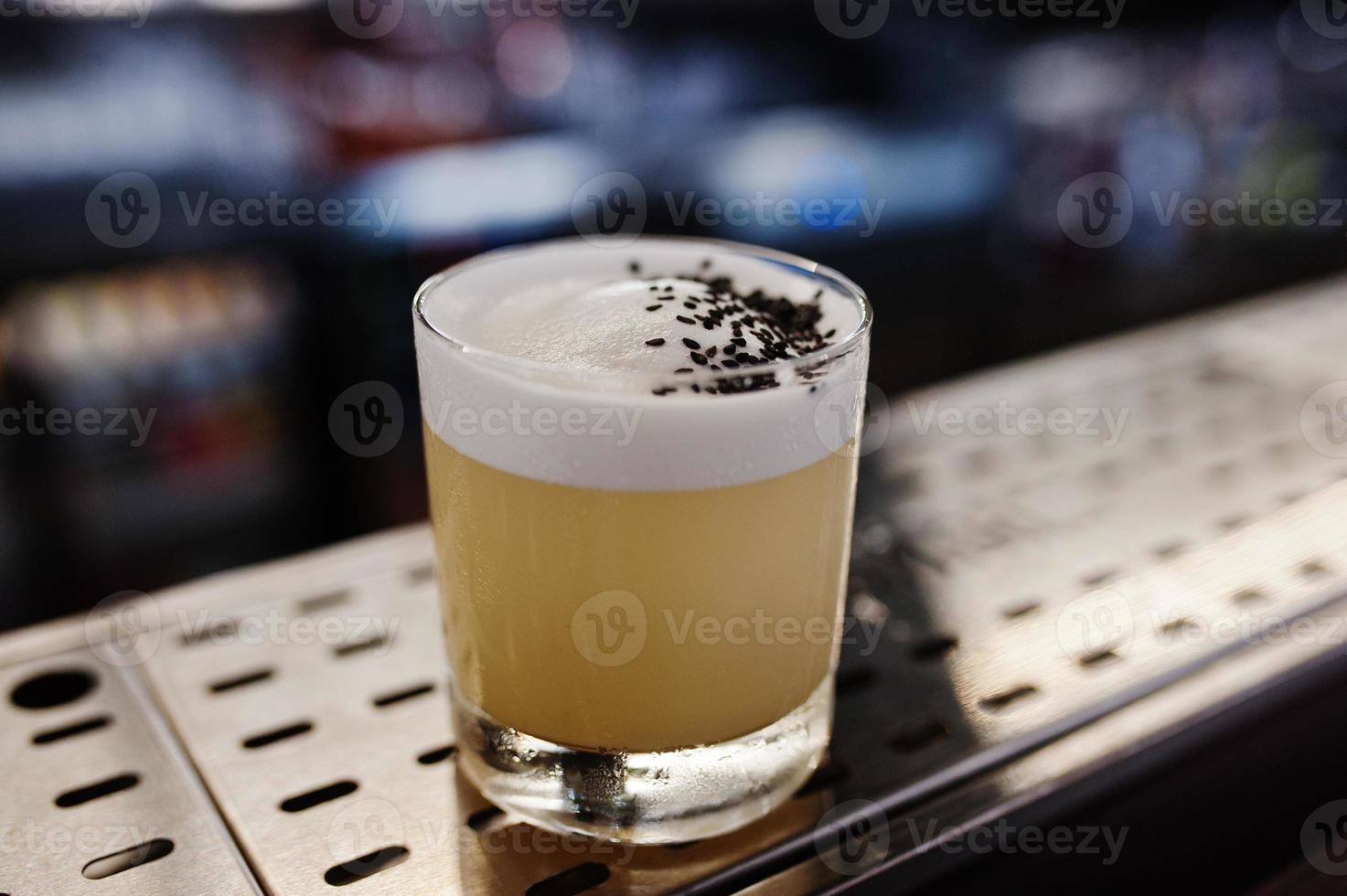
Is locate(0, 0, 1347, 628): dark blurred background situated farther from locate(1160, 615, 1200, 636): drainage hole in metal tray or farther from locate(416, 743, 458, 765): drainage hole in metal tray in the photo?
locate(1160, 615, 1200, 636): drainage hole in metal tray

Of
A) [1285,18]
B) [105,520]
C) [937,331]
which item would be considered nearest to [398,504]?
[105,520]

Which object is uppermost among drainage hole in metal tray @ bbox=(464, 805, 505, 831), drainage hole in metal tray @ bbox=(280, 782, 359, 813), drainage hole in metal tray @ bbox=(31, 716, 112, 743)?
drainage hole in metal tray @ bbox=(31, 716, 112, 743)

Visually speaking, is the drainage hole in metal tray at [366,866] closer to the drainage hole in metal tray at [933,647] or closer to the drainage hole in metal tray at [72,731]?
the drainage hole in metal tray at [72,731]

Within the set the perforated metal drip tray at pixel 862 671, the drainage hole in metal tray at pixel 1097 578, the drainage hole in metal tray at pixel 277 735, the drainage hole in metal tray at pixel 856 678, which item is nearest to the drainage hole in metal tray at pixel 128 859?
the perforated metal drip tray at pixel 862 671

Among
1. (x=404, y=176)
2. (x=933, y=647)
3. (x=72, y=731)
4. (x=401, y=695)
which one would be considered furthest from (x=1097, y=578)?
(x=404, y=176)

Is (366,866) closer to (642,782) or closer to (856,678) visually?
(642,782)

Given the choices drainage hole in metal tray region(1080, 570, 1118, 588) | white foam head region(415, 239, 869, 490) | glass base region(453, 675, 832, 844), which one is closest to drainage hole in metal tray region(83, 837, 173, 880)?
glass base region(453, 675, 832, 844)
